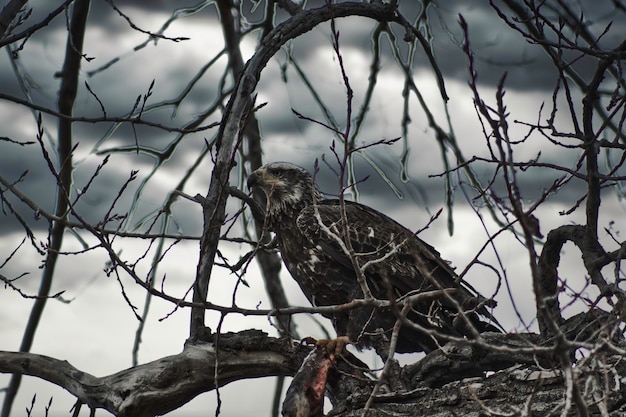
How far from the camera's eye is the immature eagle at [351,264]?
17.0 feet

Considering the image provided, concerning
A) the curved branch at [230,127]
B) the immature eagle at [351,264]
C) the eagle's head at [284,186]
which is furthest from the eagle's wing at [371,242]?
the curved branch at [230,127]

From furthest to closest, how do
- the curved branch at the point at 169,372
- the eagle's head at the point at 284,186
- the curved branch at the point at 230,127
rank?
1. the eagle's head at the point at 284,186
2. the curved branch at the point at 230,127
3. the curved branch at the point at 169,372

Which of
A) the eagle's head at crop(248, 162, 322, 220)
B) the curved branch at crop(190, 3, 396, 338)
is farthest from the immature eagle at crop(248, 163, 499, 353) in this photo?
the curved branch at crop(190, 3, 396, 338)

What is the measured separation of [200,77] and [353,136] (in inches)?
49.7

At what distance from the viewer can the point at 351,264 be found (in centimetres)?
529

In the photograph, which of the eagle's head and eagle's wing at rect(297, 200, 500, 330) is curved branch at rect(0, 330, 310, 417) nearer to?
eagle's wing at rect(297, 200, 500, 330)

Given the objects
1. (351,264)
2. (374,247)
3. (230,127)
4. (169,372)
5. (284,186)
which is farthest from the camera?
(284,186)

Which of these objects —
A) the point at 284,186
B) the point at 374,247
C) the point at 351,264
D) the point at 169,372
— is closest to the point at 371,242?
the point at 374,247

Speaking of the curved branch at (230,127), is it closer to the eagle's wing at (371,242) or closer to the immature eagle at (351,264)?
the immature eagle at (351,264)

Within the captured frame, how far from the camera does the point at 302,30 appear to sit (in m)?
5.13

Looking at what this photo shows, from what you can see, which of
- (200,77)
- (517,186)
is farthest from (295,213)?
(517,186)

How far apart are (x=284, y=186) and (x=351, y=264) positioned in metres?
1.01

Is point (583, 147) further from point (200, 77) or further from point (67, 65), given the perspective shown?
point (67, 65)

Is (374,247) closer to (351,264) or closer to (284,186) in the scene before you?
(351,264)
